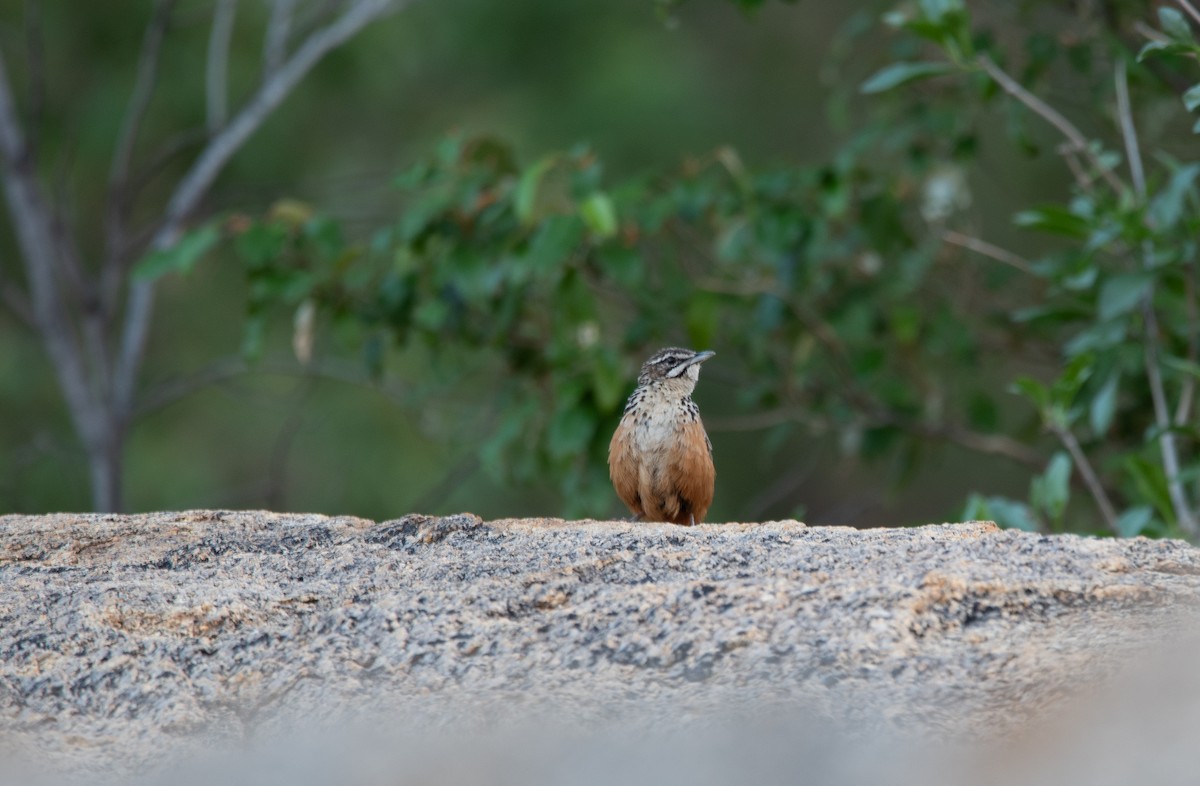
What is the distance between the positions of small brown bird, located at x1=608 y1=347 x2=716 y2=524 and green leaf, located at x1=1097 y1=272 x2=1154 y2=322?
1352mm

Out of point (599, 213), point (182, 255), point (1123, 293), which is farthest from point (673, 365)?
point (182, 255)

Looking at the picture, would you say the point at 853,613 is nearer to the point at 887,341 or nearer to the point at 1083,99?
the point at 887,341

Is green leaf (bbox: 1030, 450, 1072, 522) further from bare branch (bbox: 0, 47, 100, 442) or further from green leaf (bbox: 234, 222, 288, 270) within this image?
bare branch (bbox: 0, 47, 100, 442)

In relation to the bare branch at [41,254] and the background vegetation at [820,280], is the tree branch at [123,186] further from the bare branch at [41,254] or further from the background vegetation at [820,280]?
the bare branch at [41,254]

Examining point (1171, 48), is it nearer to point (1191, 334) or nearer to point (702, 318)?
point (1191, 334)

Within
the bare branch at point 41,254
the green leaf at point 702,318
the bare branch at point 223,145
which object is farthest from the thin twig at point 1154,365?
the bare branch at point 41,254

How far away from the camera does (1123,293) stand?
5180 mm

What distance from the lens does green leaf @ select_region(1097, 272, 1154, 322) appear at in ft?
16.9

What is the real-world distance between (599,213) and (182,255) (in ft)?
6.33

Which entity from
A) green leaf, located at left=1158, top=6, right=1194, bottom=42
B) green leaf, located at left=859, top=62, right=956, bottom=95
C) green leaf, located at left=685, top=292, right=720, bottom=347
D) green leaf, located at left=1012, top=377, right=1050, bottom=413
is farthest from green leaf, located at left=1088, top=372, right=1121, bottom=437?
green leaf, located at left=685, top=292, right=720, bottom=347

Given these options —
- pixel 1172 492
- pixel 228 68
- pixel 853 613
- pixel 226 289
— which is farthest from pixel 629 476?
pixel 226 289

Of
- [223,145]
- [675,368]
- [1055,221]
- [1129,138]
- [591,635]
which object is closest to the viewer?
[591,635]

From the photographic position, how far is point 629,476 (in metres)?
5.24

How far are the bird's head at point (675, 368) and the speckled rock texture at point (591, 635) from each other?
2192mm
